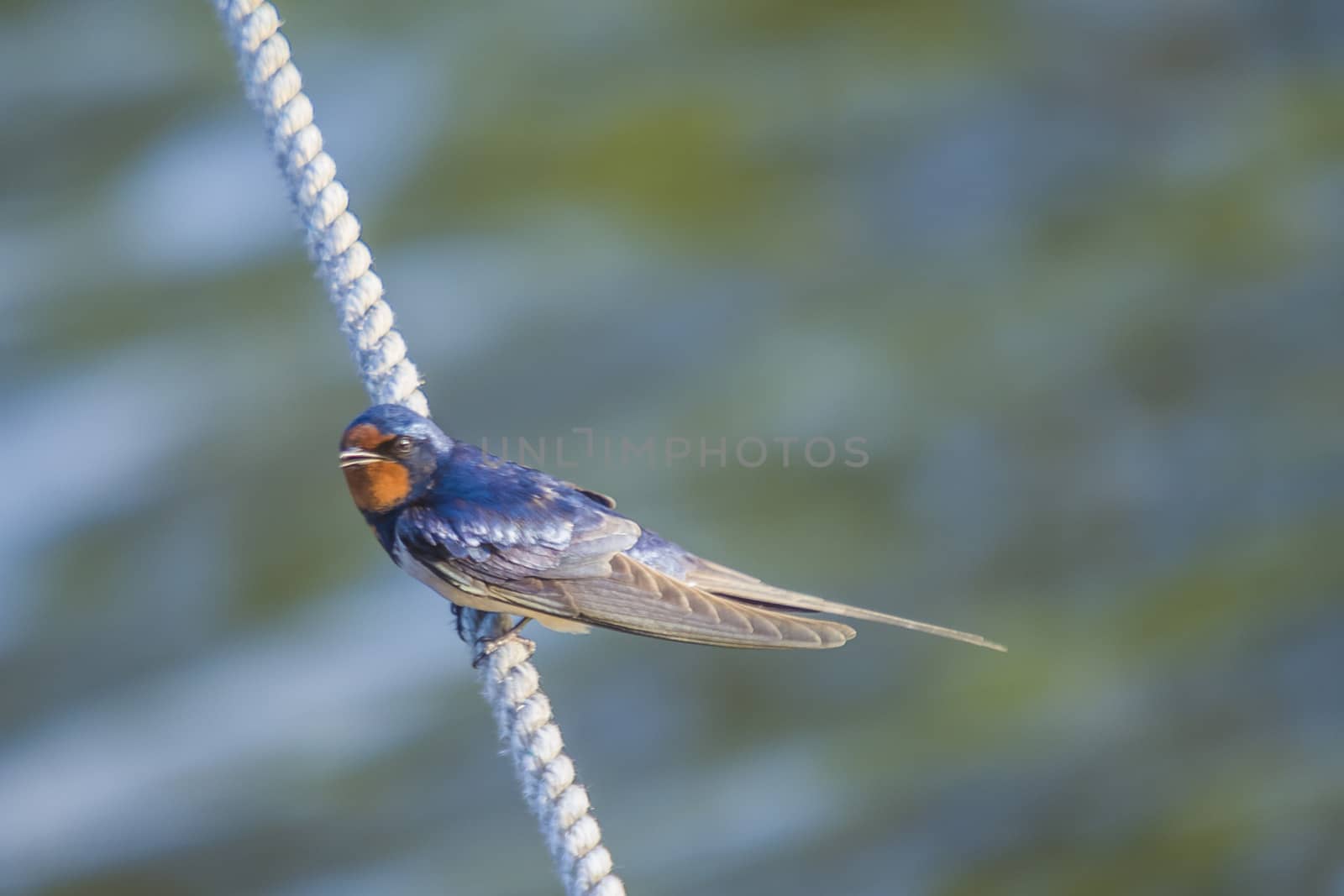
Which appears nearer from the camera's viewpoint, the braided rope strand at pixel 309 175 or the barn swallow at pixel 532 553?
the braided rope strand at pixel 309 175

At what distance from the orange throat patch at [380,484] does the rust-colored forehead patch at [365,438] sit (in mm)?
107

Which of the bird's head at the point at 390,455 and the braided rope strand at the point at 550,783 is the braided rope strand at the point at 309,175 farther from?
the braided rope strand at the point at 550,783

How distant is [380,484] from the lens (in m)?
2.16

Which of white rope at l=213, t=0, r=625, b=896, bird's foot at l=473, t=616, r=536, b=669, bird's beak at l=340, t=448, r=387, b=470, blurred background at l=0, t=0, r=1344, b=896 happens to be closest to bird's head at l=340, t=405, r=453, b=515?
bird's beak at l=340, t=448, r=387, b=470

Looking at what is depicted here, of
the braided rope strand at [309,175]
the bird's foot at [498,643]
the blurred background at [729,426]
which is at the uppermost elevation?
the blurred background at [729,426]

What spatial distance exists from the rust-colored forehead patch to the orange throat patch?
11 centimetres

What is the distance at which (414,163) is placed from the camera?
20.5 feet

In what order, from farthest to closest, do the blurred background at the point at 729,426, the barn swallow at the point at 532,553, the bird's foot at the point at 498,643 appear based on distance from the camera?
1. the blurred background at the point at 729,426
2. the barn swallow at the point at 532,553
3. the bird's foot at the point at 498,643

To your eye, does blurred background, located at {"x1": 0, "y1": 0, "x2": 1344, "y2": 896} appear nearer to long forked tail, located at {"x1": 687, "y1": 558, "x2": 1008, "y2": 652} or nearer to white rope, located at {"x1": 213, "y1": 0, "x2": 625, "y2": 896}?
long forked tail, located at {"x1": 687, "y1": 558, "x2": 1008, "y2": 652}

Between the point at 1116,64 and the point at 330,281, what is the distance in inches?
234

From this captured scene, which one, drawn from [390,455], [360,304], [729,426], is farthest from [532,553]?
[729,426]

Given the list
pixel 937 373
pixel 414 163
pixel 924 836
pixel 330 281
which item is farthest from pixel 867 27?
pixel 330 281

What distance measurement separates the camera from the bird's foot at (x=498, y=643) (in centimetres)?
195

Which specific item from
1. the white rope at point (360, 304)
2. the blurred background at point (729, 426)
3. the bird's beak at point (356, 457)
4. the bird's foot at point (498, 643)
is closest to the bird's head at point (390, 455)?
the bird's beak at point (356, 457)
